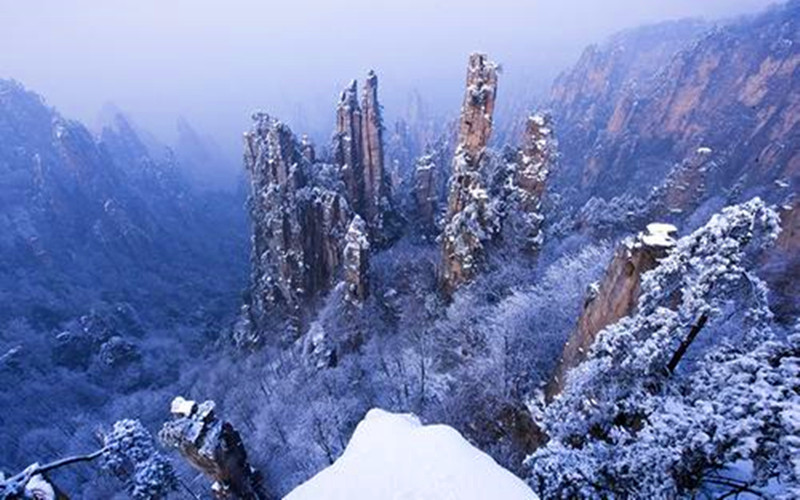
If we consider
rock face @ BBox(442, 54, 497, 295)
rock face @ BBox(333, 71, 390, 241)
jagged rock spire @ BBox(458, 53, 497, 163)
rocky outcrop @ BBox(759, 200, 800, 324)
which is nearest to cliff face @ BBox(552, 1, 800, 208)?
rocky outcrop @ BBox(759, 200, 800, 324)

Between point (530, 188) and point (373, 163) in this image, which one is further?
point (373, 163)

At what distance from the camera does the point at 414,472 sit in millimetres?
8883

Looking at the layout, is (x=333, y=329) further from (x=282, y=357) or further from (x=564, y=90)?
(x=564, y=90)

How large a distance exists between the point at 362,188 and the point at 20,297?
7524 centimetres

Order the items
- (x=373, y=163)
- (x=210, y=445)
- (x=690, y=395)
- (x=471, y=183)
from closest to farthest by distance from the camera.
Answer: (x=690, y=395) < (x=210, y=445) < (x=471, y=183) < (x=373, y=163)

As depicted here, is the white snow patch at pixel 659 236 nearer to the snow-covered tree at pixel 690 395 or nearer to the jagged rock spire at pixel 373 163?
the snow-covered tree at pixel 690 395

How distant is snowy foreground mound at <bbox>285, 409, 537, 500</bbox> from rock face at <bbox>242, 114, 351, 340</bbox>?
4603cm

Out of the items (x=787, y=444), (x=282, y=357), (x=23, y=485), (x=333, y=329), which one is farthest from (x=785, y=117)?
(x=23, y=485)

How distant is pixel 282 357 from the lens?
179 ft

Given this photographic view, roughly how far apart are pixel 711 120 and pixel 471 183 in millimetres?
84351

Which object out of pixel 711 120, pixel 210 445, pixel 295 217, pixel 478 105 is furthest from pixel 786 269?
pixel 711 120

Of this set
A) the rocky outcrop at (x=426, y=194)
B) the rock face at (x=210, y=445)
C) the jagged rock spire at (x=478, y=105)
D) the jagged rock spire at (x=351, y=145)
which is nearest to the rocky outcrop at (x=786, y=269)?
the jagged rock spire at (x=478, y=105)

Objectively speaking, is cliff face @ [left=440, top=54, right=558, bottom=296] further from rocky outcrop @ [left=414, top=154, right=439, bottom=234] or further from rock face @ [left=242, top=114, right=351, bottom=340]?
rock face @ [left=242, top=114, right=351, bottom=340]

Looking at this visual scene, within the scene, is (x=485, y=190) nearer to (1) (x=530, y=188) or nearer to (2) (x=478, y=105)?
(1) (x=530, y=188)
